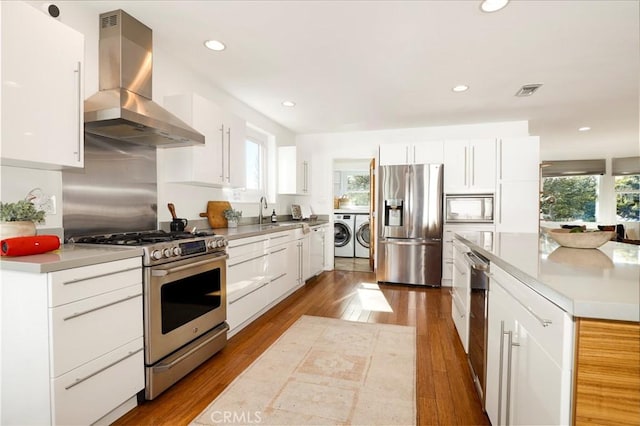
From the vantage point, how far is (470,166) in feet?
14.9

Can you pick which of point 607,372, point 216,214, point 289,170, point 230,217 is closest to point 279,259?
point 230,217

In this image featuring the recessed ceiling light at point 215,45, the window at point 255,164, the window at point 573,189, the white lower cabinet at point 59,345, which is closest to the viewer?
the white lower cabinet at point 59,345

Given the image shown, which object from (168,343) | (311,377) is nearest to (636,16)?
(311,377)

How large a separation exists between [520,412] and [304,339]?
175 centimetres

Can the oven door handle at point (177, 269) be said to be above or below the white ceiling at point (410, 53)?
below

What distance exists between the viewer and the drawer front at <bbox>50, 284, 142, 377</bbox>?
53.7 inches

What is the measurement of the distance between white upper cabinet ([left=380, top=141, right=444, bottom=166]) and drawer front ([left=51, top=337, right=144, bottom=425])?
391 centimetres

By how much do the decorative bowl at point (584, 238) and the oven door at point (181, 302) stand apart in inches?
85.9

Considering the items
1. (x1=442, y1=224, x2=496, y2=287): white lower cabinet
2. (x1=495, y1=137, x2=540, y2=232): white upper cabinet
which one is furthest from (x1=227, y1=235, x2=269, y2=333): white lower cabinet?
(x1=495, y1=137, x2=540, y2=232): white upper cabinet

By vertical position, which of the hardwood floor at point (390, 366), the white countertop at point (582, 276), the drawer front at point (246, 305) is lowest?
the hardwood floor at point (390, 366)

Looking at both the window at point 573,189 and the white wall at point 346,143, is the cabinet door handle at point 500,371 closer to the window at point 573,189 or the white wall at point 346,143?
the white wall at point 346,143

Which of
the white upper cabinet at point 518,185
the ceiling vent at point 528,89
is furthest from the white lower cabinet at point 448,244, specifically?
the ceiling vent at point 528,89

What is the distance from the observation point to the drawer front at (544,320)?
0.84 meters

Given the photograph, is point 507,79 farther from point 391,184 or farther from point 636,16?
point 391,184
